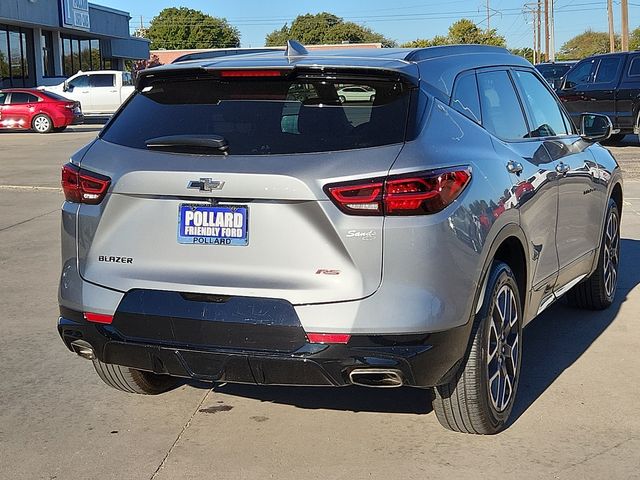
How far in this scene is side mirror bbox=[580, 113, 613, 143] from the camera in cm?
609

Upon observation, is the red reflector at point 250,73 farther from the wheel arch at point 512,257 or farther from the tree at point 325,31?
the tree at point 325,31

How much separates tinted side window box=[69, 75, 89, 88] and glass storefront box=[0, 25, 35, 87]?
5.19 m

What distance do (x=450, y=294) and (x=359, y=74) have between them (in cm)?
101

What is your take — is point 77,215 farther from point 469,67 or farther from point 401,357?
point 469,67

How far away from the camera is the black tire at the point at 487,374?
4.04 metres

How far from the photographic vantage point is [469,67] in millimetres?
4664

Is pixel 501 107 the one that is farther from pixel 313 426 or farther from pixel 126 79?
pixel 126 79

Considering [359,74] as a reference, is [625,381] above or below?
below

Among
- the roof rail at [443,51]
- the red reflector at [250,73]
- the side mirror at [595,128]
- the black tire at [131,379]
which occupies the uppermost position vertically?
the roof rail at [443,51]

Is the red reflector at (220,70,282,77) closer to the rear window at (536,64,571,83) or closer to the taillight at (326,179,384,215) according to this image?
the taillight at (326,179,384,215)

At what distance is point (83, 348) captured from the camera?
4.09m

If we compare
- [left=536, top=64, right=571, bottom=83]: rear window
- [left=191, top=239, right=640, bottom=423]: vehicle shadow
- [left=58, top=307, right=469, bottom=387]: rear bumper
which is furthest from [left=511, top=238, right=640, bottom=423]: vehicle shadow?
[left=536, top=64, right=571, bottom=83]: rear window

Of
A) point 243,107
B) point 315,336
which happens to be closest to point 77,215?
point 243,107

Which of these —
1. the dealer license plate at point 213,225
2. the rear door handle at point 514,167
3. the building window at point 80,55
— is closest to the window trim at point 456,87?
the rear door handle at point 514,167
